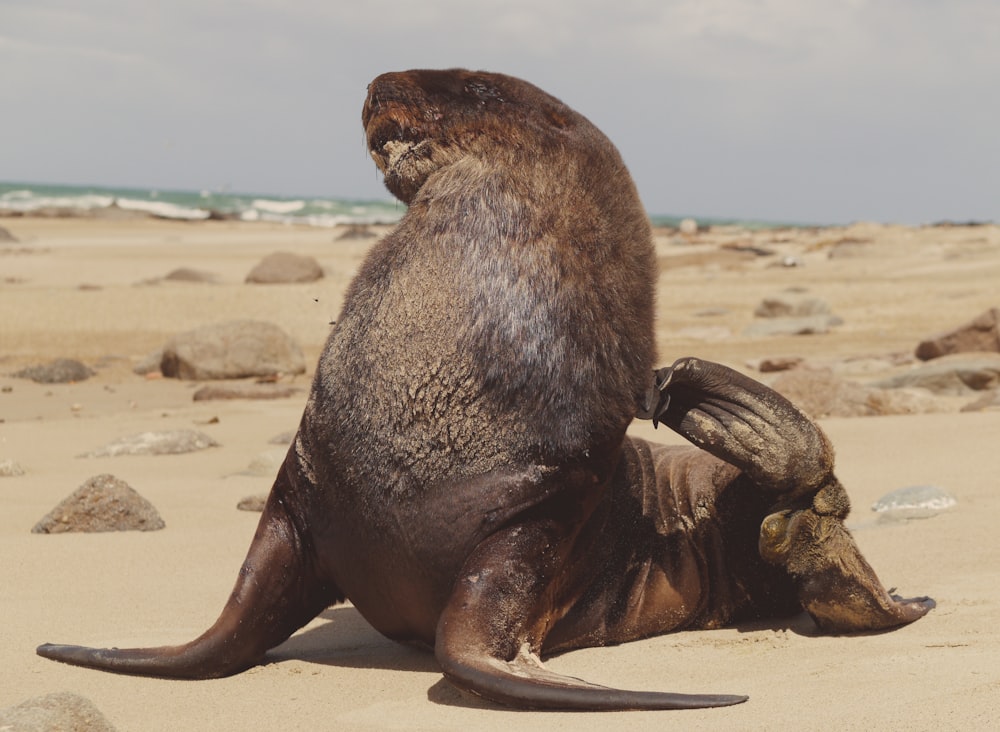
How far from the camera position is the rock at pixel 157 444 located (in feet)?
28.0

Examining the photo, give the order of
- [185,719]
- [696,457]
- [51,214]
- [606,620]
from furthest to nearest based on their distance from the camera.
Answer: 1. [51,214]
2. [696,457]
3. [606,620]
4. [185,719]

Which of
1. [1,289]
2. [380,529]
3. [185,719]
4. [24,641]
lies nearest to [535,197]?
[380,529]

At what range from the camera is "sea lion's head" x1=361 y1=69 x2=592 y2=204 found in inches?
165

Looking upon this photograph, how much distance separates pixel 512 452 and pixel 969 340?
37.3ft

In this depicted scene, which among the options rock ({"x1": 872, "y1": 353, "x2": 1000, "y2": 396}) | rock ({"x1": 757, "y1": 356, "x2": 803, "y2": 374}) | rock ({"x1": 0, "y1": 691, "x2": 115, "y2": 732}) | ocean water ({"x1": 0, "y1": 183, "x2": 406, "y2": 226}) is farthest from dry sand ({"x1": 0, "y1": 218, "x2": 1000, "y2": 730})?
ocean water ({"x1": 0, "y1": 183, "x2": 406, "y2": 226})

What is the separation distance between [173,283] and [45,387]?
12081 mm

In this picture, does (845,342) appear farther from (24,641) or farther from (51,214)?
(51,214)

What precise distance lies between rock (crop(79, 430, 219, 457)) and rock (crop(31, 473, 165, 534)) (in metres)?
2.49

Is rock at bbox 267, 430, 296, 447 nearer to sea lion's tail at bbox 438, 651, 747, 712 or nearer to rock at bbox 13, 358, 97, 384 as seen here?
rock at bbox 13, 358, 97, 384

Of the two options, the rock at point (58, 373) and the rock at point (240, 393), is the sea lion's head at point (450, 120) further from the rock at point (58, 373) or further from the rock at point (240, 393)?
the rock at point (58, 373)

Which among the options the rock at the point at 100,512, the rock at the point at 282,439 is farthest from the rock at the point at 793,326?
the rock at the point at 100,512

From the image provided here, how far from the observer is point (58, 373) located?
13383 mm

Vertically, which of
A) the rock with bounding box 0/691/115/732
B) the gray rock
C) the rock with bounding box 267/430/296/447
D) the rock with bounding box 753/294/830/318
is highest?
the rock with bounding box 0/691/115/732

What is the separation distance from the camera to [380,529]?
3.89 m
